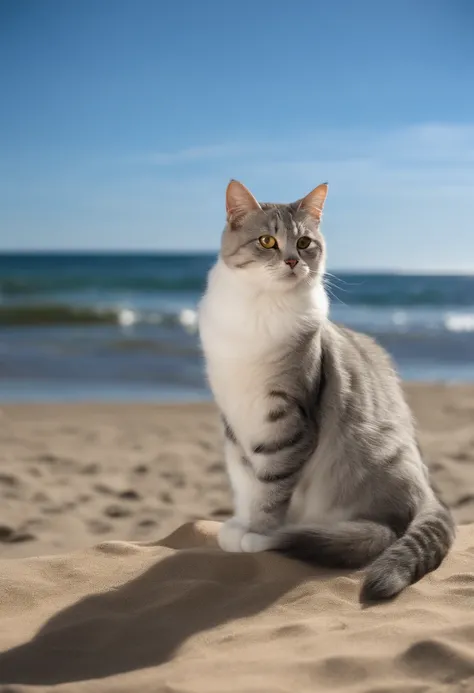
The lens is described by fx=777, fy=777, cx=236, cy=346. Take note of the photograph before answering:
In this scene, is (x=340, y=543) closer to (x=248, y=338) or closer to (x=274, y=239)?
(x=248, y=338)

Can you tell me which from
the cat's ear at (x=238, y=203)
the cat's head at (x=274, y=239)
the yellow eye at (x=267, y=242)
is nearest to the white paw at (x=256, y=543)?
the cat's head at (x=274, y=239)

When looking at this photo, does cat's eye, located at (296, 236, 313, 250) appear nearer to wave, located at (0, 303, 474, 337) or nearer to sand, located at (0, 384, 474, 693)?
sand, located at (0, 384, 474, 693)

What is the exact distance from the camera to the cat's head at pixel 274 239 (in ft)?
9.24

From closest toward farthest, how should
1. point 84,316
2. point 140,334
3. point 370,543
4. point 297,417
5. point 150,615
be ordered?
point 150,615, point 370,543, point 297,417, point 140,334, point 84,316

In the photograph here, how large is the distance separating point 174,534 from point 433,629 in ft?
4.68

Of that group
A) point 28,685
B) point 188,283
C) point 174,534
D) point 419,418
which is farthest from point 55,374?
point 188,283

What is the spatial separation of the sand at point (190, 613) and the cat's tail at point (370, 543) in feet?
0.18

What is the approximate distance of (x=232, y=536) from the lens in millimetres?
2865

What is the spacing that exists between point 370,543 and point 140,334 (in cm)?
960

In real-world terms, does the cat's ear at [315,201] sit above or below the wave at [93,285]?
above

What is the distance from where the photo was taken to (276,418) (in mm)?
2760

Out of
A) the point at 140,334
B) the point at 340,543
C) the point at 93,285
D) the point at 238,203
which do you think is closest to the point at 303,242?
the point at 238,203

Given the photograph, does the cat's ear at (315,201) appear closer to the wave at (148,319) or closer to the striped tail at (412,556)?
the striped tail at (412,556)

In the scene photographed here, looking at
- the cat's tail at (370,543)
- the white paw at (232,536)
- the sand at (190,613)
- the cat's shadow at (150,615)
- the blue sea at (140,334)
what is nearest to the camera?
the sand at (190,613)
